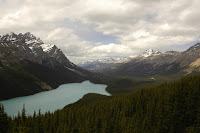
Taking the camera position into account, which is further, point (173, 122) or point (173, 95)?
point (173, 95)

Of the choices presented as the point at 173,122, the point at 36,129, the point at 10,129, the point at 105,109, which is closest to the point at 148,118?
the point at 173,122

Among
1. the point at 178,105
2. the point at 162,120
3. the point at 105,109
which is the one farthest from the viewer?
the point at 105,109

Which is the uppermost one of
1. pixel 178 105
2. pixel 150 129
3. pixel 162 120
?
pixel 178 105

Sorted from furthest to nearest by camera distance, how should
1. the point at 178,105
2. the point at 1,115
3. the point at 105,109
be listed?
the point at 105,109 < the point at 178,105 < the point at 1,115

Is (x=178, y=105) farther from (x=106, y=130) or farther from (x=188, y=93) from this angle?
(x=106, y=130)

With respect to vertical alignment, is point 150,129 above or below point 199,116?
below

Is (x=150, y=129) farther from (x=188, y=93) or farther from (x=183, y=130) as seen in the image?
(x=188, y=93)

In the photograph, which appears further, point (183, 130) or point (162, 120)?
point (162, 120)

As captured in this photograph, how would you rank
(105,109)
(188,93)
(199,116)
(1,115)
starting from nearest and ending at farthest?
(1,115), (199,116), (188,93), (105,109)

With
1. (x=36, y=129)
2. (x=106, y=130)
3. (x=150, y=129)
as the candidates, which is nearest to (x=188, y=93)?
(x=150, y=129)
